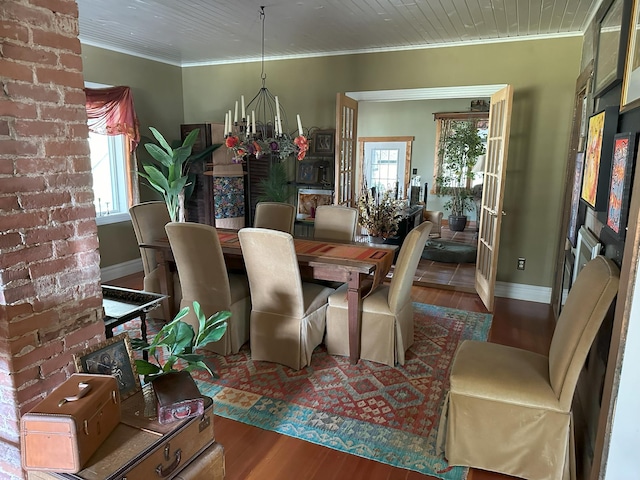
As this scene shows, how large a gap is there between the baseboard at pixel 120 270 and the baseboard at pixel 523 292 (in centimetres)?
435

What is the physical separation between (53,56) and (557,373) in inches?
96.1

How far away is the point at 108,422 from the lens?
54.2 inches

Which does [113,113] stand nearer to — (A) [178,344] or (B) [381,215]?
(B) [381,215]

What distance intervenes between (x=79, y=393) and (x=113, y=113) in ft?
14.0

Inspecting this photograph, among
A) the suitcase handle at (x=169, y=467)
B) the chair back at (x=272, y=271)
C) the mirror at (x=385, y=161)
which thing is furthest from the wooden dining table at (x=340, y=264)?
the mirror at (x=385, y=161)

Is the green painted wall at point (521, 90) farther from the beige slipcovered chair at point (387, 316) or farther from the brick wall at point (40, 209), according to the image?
the brick wall at point (40, 209)

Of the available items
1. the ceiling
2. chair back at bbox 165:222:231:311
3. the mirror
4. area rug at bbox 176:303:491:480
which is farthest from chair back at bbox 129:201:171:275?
the mirror

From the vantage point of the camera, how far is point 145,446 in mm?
1348

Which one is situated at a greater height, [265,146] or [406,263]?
[265,146]

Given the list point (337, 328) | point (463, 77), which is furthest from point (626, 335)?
point (463, 77)

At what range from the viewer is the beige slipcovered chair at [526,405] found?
1.84m

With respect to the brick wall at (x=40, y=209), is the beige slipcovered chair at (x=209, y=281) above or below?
below

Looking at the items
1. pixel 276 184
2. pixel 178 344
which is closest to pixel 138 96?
pixel 276 184

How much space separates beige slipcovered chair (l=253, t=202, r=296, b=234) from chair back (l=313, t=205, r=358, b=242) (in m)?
0.35
